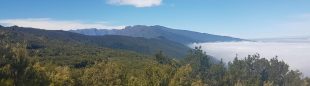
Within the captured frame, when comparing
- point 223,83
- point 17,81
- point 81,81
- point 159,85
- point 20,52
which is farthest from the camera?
point 223,83

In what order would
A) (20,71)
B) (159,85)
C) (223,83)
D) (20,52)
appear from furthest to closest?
(223,83) → (159,85) → (20,52) → (20,71)

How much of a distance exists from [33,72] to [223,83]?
125 m

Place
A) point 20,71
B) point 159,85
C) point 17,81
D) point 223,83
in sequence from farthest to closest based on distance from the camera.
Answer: point 223,83
point 159,85
point 20,71
point 17,81

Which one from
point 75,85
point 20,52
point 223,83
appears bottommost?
point 223,83

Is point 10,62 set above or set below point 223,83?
above

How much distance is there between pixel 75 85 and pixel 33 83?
16650 millimetres

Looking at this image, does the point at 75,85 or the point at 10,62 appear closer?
the point at 10,62

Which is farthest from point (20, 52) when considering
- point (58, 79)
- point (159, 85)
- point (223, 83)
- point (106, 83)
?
point (223, 83)

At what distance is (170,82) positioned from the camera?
377 feet

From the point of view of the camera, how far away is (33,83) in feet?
273

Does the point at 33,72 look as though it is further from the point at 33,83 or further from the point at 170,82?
the point at 170,82

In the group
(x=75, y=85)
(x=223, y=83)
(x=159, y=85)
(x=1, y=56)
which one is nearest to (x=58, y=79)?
(x=75, y=85)

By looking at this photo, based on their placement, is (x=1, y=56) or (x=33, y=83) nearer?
(x=33, y=83)

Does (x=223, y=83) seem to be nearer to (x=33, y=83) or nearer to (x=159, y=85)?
(x=159, y=85)
